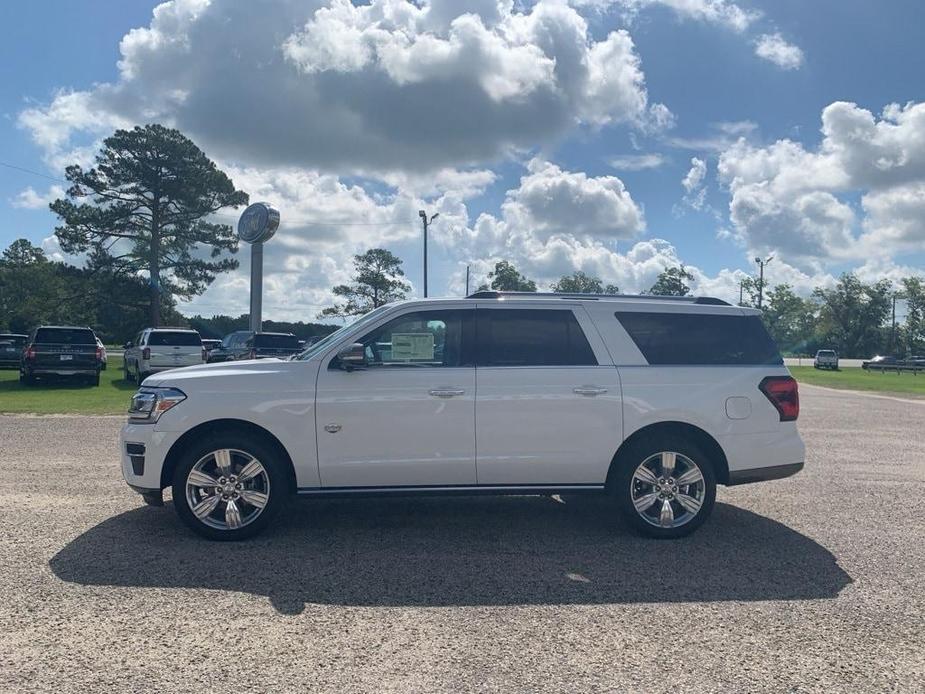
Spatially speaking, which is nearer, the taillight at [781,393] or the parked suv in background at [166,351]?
the taillight at [781,393]

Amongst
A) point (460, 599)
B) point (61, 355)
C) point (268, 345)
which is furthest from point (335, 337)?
point (61, 355)

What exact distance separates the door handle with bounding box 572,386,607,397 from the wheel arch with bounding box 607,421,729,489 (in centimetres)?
43

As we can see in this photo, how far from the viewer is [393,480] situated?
5441 millimetres

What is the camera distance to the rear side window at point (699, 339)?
586 cm

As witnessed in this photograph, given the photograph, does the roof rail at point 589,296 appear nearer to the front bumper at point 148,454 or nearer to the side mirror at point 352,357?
the side mirror at point 352,357

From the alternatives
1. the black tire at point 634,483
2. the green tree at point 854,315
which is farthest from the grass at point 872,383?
the green tree at point 854,315

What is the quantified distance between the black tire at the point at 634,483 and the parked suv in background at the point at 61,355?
19260 mm

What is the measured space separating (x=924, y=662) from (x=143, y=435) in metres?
5.15

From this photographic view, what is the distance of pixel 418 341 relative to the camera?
5680 mm

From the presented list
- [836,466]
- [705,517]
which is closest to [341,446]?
[705,517]

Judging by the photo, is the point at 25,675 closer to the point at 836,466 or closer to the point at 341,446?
the point at 341,446

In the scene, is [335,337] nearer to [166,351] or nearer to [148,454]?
[148,454]

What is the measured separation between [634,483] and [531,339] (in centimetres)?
139

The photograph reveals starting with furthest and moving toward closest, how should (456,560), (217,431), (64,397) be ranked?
(64,397) → (217,431) → (456,560)
